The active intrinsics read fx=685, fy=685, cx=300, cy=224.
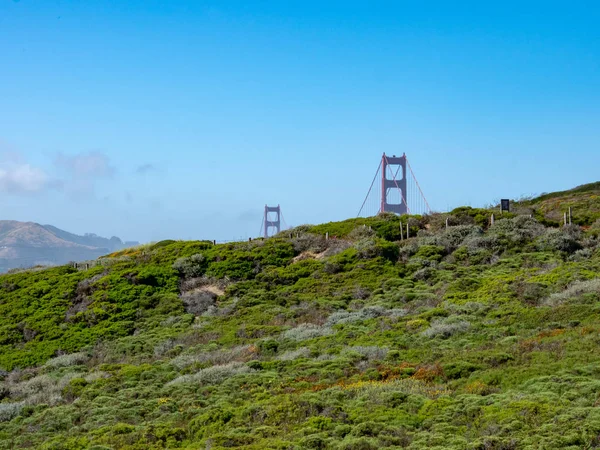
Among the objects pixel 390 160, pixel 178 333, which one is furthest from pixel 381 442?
pixel 390 160

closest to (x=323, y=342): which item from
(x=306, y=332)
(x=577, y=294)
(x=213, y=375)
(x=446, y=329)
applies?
(x=306, y=332)

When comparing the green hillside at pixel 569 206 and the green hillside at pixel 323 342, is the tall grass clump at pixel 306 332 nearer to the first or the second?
the green hillside at pixel 323 342

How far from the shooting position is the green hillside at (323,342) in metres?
12.1

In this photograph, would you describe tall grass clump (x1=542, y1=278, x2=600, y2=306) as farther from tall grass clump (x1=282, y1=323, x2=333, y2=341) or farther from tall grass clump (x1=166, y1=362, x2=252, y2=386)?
tall grass clump (x1=166, y1=362, x2=252, y2=386)

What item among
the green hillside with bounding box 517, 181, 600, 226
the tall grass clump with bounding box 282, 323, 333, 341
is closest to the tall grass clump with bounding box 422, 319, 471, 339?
the tall grass clump with bounding box 282, 323, 333, 341

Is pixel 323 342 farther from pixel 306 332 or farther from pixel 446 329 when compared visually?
pixel 446 329

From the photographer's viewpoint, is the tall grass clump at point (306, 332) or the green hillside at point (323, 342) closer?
the green hillside at point (323, 342)

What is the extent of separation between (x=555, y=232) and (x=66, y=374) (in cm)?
2060

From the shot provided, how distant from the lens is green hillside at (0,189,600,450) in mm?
12117

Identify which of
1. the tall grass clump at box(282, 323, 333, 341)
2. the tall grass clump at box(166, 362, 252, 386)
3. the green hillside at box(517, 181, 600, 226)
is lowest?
the tall grass clump at box(166, 362, 252, 386)

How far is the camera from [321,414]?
12.8m

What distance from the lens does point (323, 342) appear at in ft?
63.0

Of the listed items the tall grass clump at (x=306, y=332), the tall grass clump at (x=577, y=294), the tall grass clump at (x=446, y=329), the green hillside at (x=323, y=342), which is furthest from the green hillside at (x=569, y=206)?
the tall grass clump at (x=306, y=332)

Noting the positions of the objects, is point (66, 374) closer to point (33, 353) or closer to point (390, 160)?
point (33, 353)
